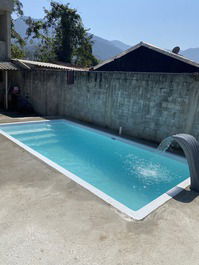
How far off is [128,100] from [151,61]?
22.4ft

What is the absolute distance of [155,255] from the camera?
2.63m

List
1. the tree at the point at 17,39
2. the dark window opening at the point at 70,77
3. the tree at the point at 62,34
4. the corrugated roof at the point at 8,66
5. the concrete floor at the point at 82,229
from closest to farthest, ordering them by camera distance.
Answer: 1. the concrete floor at the point at 82,229
2. the dark window opening at the point at 70,77
3. the corrugated roof at the point at 8,66
4. the tree at the point at 17,39
5. the tree at the point at 62,34

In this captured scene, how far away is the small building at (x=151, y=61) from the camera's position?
12391mm

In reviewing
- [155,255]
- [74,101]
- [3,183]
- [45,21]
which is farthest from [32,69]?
[45,21]

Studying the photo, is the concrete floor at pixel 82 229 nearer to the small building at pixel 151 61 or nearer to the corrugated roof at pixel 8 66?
the small building at pixel 151 61

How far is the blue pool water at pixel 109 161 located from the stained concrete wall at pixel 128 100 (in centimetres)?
115

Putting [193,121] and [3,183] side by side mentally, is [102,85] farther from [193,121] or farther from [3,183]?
[3,183]

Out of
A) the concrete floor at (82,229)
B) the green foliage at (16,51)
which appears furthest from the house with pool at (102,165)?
the green foliage at (16,51)

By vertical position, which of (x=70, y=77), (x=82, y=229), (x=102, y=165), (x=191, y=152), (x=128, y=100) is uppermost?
(x=70, y=77)

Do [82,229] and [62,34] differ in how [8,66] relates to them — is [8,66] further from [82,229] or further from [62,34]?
[62,34]

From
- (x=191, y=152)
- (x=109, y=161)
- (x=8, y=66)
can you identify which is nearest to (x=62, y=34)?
(x=8, y=66)

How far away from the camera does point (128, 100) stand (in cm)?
877

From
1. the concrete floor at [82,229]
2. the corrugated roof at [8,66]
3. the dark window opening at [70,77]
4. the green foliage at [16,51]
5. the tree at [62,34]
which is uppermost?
the tree at [62,34]

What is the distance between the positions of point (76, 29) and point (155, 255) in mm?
29062
